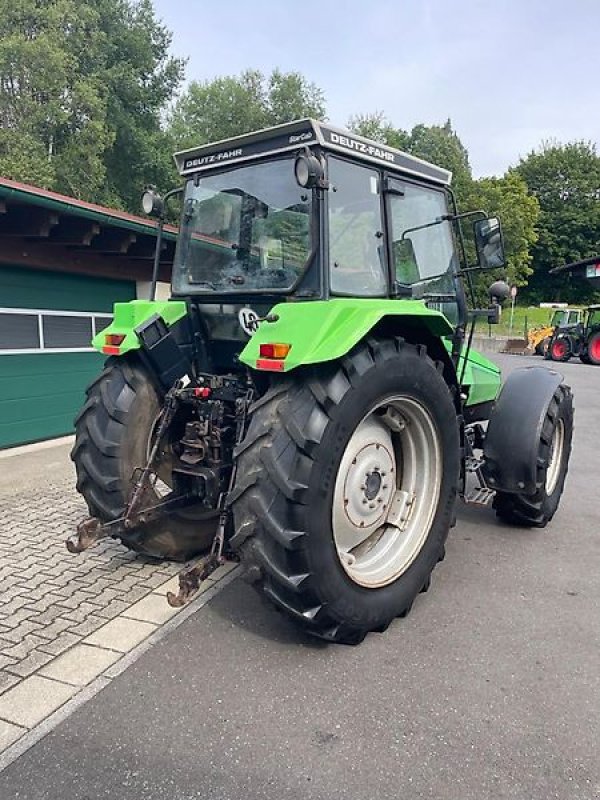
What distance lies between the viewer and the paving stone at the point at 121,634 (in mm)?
2994

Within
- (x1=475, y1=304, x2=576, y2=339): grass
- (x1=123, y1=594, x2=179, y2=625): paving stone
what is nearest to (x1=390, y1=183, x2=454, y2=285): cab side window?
(x1=123, y1=594, x2=179, y2=625): paving stone

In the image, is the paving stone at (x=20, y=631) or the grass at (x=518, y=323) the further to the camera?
the grass at (x=518, y=323)

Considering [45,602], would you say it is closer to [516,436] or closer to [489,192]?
[516,436]

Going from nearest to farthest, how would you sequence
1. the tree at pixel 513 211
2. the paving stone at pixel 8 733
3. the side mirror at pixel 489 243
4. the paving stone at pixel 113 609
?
the paving stone at pixel 8 733
the paving stone at pixel 113 609
the side mirror at pixel 489 243
the tree at pixel 513 211

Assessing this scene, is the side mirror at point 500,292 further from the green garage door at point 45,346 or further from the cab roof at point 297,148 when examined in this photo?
the green garage door at point 45,346

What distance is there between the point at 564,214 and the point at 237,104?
2767 centimetres

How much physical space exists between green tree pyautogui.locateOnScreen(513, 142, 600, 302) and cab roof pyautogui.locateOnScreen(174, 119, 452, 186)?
4767 cm

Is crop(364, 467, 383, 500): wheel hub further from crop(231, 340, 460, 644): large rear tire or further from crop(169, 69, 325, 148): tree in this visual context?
crop(169, 69, 325, 148): tree

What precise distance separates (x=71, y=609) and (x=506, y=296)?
3127mm

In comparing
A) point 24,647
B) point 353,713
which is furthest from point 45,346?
point 353,713

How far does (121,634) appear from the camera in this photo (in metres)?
3.09

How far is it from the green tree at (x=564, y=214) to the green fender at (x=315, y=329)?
48.6m

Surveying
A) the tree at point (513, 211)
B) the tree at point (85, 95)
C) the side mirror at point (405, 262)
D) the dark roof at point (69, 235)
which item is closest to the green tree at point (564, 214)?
the tree at point (513, 211)

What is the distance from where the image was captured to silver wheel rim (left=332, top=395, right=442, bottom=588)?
308 cm
